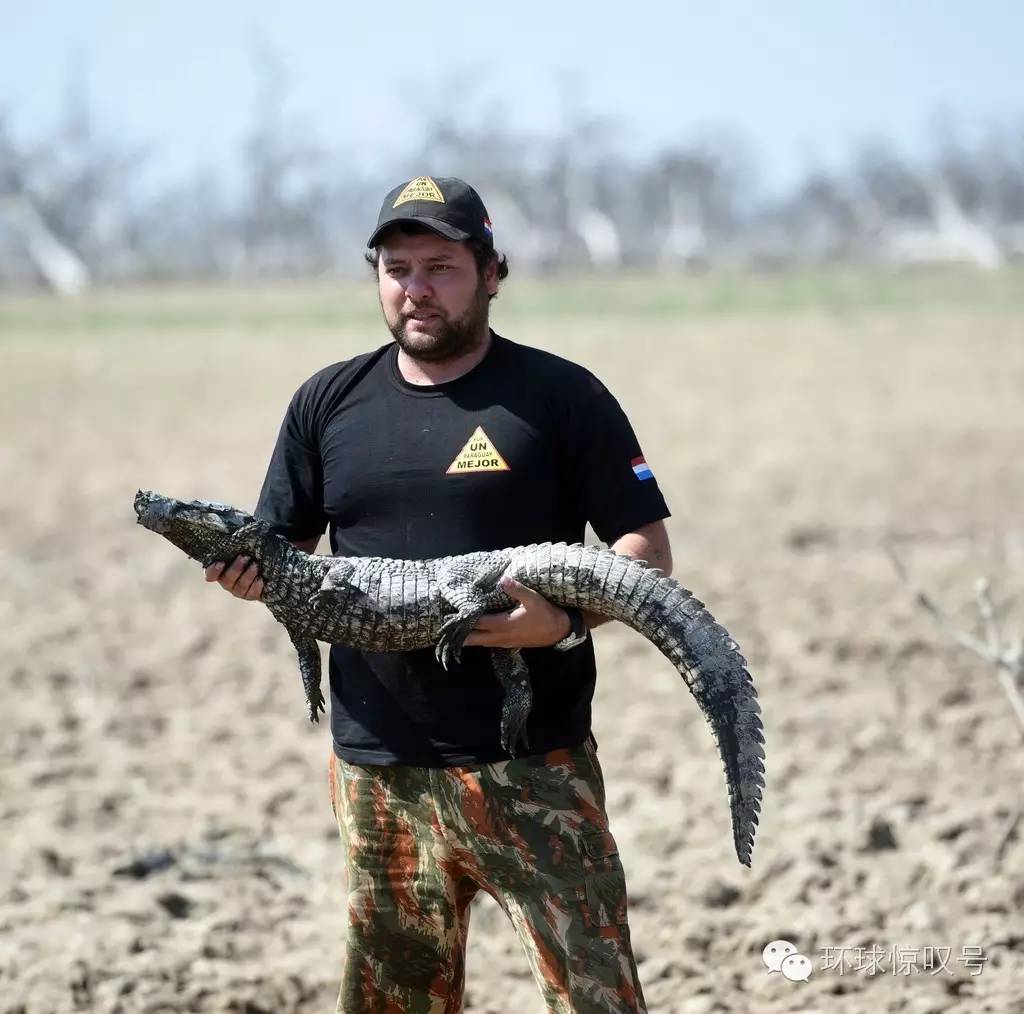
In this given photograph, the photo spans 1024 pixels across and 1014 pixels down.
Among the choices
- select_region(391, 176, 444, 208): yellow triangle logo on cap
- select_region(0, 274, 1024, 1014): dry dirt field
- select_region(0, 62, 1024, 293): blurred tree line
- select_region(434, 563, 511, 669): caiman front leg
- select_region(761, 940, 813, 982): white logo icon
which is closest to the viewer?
select_region(434, 563, 511, 669): caiman front leg

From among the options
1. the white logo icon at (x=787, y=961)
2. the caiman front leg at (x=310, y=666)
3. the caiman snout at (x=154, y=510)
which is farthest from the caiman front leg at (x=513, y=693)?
the white logo icon at (x=787, y=961)

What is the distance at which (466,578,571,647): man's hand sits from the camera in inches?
136

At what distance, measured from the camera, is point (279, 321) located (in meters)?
30.8

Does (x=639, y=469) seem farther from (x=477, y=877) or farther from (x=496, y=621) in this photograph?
(x=477, y=877)

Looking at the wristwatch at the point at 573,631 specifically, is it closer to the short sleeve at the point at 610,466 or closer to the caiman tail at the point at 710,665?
the caiman tail at the point at 710,665

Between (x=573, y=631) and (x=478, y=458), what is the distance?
0.46 metres

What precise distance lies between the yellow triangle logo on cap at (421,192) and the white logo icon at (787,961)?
9.72 feet

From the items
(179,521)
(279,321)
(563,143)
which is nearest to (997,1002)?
(179,521)

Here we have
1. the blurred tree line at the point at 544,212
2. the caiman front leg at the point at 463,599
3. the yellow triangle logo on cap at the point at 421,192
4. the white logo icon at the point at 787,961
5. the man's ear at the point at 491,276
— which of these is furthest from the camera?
the blurred tree line at the point at 544,212

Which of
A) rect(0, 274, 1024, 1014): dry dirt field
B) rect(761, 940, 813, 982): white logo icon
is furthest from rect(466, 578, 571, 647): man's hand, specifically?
rect(761, 940, 813, 982): white logo icon

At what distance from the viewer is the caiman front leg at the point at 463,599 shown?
135 inches

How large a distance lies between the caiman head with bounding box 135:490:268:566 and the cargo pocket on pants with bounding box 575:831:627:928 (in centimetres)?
105

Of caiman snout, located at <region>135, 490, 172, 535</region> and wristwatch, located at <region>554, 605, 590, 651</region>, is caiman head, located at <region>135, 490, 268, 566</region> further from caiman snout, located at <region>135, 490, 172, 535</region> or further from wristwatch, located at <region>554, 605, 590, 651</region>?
wristwatch, located at <region>554, 605, 590, 651</region>

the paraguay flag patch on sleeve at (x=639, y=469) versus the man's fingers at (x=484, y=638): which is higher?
the paraguay flag patch on sleeve at (x=639, y=469)
